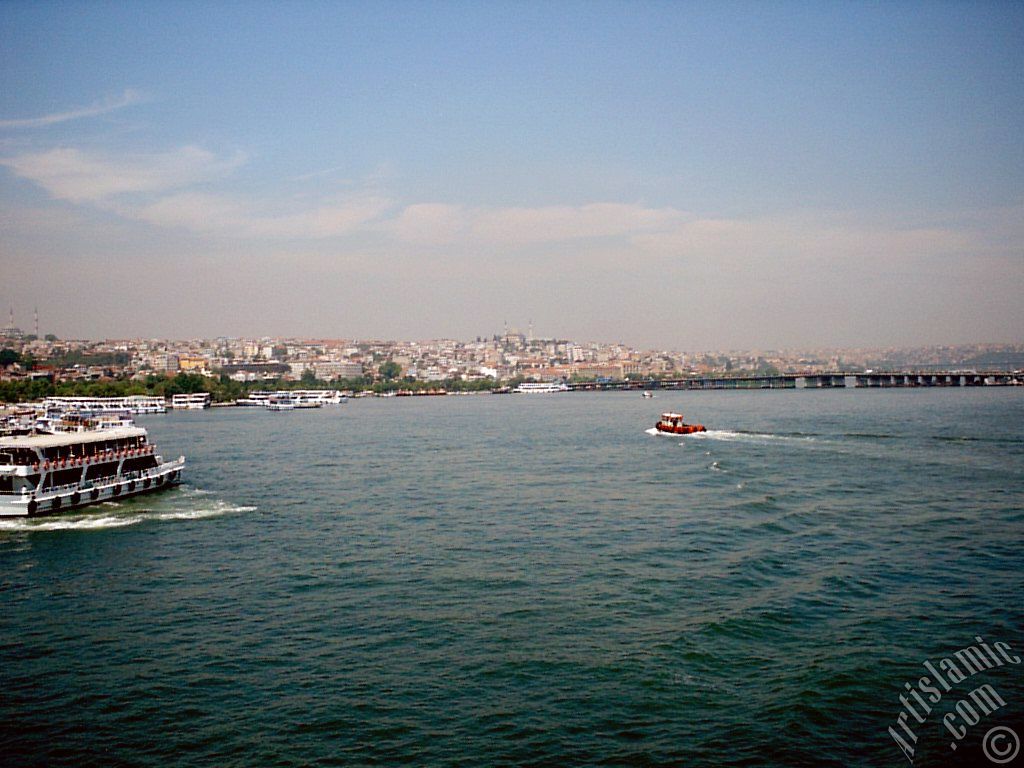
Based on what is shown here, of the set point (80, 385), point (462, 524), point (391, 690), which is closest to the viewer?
point (391, 690)

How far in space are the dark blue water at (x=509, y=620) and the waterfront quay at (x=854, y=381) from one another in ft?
278

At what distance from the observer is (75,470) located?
20672 millimetres

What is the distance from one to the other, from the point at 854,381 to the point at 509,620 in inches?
4332

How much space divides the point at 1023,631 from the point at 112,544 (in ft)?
51.4

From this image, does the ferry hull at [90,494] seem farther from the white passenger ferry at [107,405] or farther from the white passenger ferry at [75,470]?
the white passenger ferry at [107,405]

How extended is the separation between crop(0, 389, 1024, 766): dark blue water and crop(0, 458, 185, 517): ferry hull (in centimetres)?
75

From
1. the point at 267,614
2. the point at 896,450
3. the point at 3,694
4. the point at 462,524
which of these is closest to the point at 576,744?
the point at 267,614

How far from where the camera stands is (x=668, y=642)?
10.2 metres

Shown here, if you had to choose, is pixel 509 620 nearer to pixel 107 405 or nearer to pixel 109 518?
pixel 109 518

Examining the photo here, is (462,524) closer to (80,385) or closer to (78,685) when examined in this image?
(78,685)

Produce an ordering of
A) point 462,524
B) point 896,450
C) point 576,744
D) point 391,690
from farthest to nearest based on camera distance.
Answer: point 896,450, point 462,524, point 391,690, point 576,744

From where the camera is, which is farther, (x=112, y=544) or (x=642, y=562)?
(x=112, y=544)

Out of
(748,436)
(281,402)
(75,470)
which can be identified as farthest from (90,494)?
A: (281,402)

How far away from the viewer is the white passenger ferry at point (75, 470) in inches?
747
